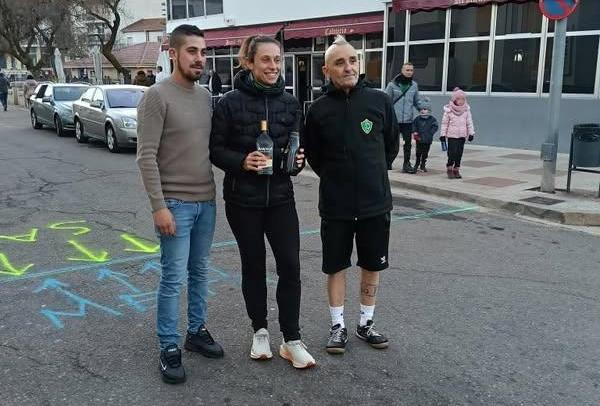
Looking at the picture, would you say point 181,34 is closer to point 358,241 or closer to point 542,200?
point 358,241

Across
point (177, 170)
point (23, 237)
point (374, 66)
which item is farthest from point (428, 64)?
point (177, 170)

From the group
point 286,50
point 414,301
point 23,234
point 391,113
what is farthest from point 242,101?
point 286,50

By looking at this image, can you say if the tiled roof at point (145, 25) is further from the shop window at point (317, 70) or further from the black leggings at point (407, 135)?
the black leggings at point (407, 135)

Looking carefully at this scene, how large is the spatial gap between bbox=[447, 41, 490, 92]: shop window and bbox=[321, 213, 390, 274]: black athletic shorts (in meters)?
10.8

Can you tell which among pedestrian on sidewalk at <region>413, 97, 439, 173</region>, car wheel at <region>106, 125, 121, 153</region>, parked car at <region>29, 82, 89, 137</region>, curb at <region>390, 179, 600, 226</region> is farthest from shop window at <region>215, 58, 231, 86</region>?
curb at <region>390, 179, 600, 226</region>

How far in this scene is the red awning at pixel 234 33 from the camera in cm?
1986

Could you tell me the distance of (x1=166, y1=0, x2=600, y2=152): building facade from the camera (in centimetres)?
1166

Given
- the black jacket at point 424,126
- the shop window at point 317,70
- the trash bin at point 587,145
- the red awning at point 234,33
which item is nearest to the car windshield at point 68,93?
the red awning at point 234,33

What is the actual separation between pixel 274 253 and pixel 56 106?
52.3 ft

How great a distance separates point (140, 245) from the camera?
237 inches

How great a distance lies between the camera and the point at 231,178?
333cm

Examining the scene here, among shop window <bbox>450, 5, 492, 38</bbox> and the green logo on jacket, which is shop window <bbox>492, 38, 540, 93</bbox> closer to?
shop window <bbox>450, 5, 492, 38</bbox>

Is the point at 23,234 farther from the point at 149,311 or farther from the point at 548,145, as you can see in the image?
the point at 548,145

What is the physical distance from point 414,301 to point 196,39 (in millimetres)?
2589
